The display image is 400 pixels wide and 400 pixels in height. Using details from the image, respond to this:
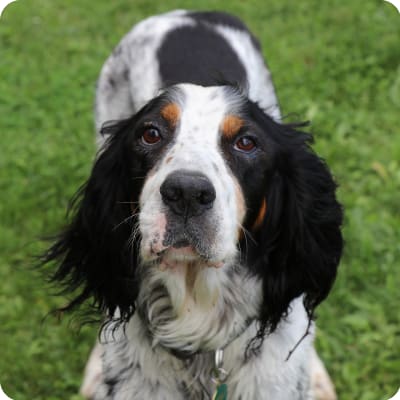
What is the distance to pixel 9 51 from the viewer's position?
661cm

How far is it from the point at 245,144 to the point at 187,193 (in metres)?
0.50

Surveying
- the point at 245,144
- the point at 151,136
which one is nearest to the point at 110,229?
the point at 151,136

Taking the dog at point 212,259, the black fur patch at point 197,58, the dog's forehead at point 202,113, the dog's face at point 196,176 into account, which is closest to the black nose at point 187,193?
the dog's face at point 196,176

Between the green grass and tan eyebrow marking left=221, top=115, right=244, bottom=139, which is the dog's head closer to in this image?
tan eyebrow marking left=221, top=115, right=244, bottom=139

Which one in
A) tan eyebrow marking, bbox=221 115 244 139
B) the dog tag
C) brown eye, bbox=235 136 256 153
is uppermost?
tan eyebrow marking, bbox=221 115 244 139

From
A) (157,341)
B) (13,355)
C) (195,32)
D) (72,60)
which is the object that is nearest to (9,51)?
(72,60)

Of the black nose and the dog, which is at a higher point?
the black nose

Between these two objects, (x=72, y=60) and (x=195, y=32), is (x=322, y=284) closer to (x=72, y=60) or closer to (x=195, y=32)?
(x=195, y=32)

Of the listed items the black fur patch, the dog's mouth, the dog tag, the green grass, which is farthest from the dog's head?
the green grass

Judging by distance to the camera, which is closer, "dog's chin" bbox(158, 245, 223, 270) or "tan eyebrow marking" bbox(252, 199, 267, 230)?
"dog's chin" bbox(158, 245, 223, 270)

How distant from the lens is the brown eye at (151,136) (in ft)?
9.08

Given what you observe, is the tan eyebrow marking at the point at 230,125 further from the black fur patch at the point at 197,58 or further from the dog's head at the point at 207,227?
the black fur patch at the point at 197,58

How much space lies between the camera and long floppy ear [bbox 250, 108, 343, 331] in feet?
9.85

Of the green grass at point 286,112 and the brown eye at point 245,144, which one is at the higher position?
the brown eye at point 245,144
